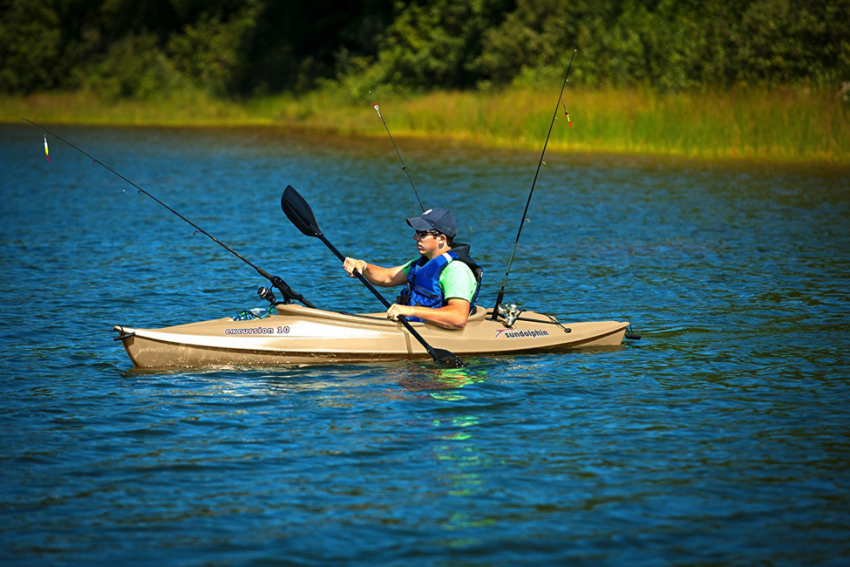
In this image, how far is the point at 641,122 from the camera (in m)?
21.8

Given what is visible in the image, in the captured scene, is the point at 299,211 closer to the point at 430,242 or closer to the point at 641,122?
the point at 430,242

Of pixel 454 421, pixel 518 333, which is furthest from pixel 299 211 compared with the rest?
pixel 454 421

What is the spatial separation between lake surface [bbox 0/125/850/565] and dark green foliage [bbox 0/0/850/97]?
1107 centimetres

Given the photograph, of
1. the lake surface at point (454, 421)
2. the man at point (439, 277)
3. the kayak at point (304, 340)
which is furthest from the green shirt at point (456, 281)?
the lake surface at point (454, 421)

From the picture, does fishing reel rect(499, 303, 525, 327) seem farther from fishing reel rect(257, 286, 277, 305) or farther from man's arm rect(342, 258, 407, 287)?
fishing reel rect(257, 286, 277, 305)

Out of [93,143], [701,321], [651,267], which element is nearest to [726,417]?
[701,321]

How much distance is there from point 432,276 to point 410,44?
29476 mm

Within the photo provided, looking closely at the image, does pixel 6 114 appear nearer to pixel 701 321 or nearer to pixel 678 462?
pixel 701 321

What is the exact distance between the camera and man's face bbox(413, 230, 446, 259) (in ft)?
23.6

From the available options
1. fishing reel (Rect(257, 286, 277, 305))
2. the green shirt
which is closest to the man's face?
the green shirt

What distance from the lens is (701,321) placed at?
885 cm

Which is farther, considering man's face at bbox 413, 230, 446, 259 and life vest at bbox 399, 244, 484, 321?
life vest at bbox 399, 244, 484, 321

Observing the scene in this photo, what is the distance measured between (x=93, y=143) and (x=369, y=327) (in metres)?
22.9

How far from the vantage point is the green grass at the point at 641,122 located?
1964 cm
